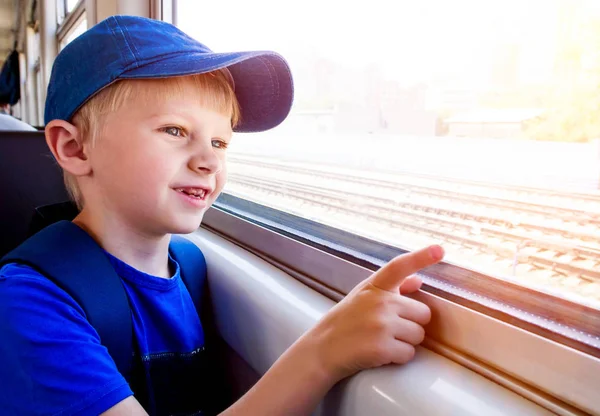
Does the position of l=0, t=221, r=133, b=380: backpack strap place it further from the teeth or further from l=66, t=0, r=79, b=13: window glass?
l=66, t=0, r=79, b=13: window glass

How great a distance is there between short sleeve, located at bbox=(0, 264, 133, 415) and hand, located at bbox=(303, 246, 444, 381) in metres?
0.31

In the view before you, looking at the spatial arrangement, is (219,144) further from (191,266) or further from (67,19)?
(67,19)

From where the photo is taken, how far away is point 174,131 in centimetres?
85

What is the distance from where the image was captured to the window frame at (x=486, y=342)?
0.51 m

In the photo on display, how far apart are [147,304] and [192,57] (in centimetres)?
50

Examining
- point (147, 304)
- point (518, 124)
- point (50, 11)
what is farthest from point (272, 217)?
point (50, 11)

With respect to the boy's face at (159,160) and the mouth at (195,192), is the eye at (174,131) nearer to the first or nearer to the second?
the boy's face at (159,160)

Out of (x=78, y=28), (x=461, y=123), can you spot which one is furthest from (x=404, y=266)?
(x=78, y=28)

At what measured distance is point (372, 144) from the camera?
123 centimetres

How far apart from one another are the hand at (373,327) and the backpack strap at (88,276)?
0.38 m

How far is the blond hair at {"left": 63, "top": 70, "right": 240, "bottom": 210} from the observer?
84 cm

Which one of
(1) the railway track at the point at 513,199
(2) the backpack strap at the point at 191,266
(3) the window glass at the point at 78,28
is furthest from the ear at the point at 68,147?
→ (3) the window glass at the point at 78,28

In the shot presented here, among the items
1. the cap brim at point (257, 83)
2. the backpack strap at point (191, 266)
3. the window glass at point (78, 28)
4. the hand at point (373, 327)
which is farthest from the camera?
the window glass at point (78, 28)

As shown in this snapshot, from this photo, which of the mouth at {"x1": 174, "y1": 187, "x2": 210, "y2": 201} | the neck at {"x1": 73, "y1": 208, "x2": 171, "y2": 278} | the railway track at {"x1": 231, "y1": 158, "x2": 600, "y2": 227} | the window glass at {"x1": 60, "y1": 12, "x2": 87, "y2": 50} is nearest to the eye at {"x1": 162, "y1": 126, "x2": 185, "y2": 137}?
the mouth at {"x1": 174, "y1": 187, "x2": 210, "y2": 201}
